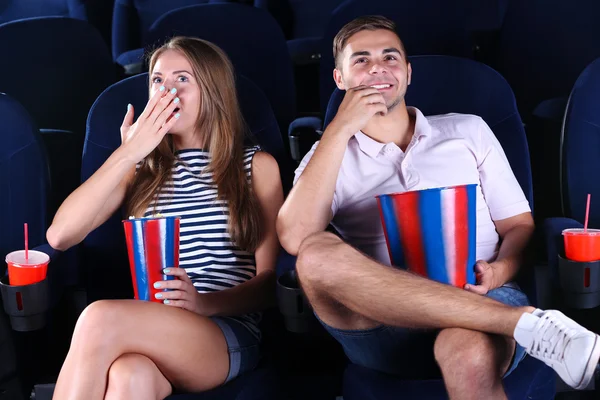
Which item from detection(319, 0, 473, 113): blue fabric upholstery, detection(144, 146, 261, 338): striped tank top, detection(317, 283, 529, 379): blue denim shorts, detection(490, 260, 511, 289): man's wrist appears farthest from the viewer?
detection(319, 0, 473, 113): blue fabric upholstery

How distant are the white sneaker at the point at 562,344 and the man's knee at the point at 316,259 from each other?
0.31 metres

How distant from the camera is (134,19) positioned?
120 inches

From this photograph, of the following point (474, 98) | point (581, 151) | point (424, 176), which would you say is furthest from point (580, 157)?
point (424, 176)

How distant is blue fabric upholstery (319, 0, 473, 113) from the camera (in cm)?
213

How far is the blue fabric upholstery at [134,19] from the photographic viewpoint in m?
2.98

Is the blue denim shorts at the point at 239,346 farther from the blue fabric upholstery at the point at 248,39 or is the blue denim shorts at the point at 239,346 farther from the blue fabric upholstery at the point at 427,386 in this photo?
the blue fabric upholstery at the point at 248,39

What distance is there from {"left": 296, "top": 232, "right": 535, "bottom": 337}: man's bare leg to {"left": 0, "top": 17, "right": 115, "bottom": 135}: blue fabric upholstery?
131 cm

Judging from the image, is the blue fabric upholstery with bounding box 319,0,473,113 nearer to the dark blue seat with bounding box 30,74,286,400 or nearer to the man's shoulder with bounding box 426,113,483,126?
the dark blue seat with bounding box 30,74,286,400

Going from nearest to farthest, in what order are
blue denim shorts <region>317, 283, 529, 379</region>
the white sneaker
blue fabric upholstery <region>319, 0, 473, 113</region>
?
the white sneaker → blue denim shorts <region>317, 283, 529, 379</region> → blue fabric upholstery <region>319, 0, 473, 113</region>

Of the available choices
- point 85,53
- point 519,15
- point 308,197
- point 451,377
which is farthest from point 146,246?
point 519,15

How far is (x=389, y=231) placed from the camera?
1266 millimetres

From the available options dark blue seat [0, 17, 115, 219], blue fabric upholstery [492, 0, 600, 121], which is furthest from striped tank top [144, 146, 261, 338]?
blue fabric upholstery [492, 0, 600, 121]

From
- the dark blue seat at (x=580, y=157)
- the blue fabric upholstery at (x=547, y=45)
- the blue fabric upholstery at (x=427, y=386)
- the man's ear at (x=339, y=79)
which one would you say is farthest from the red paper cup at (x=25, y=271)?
the blue fabric upholstery at (x=547, y=45)

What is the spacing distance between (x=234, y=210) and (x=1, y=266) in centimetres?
49
